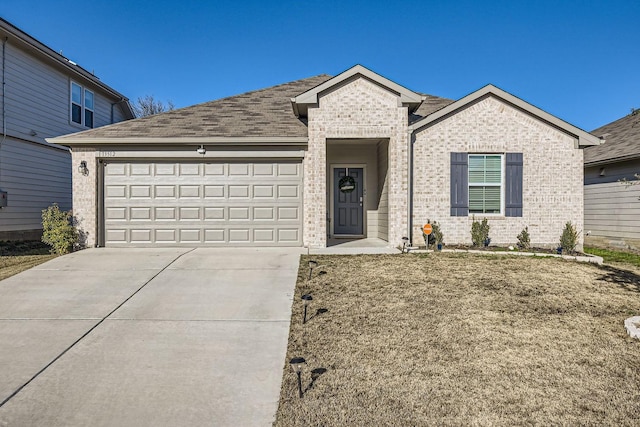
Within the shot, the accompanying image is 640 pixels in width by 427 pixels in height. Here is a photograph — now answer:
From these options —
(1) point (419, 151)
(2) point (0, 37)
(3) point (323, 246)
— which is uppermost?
(2) point (0, 37)

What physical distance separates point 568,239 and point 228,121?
9323mm

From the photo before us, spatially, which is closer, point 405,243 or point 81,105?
point 405,243

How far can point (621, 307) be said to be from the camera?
221 inches

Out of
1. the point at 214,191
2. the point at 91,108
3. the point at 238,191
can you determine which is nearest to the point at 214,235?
the point at 214,191

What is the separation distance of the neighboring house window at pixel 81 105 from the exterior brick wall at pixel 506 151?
12916mm

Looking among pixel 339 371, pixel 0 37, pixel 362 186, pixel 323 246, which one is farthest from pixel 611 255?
pixel 0 37

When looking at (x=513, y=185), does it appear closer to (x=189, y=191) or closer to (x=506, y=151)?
(x=506, y=151)

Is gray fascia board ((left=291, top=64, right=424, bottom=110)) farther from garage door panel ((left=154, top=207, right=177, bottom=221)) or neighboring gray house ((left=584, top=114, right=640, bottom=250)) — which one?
neighboring gray house ((left=584, top=114, right=640, bottom=250))

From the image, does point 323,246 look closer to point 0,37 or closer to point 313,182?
point 313,182

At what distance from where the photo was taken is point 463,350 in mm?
4168

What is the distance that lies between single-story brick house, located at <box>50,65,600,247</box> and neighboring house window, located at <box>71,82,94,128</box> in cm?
621

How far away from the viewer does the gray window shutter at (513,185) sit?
9773mm

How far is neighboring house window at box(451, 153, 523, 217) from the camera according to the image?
9.78 m

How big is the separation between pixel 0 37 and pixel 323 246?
11.4 m
